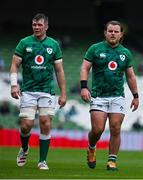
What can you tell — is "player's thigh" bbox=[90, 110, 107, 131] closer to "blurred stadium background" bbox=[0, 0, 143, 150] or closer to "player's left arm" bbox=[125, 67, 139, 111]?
"player's left arm" bbox=[125, 67, 139, 111]

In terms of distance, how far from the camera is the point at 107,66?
14203mm

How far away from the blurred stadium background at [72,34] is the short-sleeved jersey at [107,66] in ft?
55.3

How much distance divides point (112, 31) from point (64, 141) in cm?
1440

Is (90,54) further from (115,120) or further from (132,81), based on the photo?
(115,120)

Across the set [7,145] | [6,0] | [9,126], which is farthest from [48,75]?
[6,0]

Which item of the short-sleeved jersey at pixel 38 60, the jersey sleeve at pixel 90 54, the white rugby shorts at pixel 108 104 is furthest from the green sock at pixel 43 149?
the jersey sleeve at pixel 90 54

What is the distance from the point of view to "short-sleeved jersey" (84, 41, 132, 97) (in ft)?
46.6

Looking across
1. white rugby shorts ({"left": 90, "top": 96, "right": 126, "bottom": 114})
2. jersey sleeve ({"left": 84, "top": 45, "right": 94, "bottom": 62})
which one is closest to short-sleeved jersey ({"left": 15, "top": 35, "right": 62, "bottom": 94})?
jersey sleeve ({"left": 84, "top": 45, "right": 94, "bottom": 62})

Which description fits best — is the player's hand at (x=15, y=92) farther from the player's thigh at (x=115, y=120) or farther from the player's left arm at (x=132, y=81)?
the player's left arm at (x=132, y=81)

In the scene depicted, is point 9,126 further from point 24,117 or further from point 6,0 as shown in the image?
point 24,117

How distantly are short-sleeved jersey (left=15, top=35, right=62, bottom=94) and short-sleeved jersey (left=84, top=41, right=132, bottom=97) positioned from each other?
23.0 inches

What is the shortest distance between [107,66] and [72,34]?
26.6 meters

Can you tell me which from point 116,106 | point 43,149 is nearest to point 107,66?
point 116,106

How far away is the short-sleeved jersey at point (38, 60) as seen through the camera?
1425 centimetres
